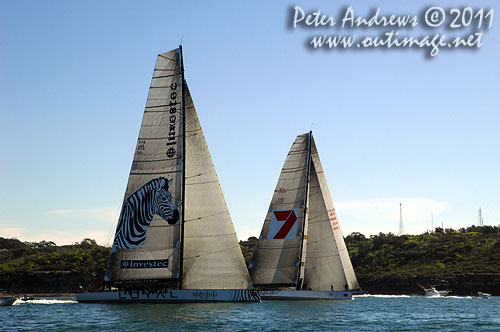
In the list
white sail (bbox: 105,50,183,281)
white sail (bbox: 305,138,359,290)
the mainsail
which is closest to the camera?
the mainsail

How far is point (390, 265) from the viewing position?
129m

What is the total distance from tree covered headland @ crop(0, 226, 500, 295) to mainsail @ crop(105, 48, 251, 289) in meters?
67.2

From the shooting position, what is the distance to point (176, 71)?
167 ft

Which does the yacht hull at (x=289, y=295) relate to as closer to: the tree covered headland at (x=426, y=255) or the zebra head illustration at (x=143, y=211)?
the zebra head illustration at (x=143, y=211)

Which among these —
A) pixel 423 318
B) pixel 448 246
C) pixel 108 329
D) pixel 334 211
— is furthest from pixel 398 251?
pixel 108 329

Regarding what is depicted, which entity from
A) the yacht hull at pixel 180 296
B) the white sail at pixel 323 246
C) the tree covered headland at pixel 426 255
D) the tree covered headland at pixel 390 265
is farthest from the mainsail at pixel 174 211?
the tree covered headland at pixel 426 255

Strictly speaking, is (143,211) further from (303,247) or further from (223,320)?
(303,247)

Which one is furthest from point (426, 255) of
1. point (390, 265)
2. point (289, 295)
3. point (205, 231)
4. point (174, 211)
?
point (174, 211)

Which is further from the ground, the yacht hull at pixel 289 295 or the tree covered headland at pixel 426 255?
the tree covered headland at pixel 426 255

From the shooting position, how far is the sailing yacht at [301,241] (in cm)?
6544

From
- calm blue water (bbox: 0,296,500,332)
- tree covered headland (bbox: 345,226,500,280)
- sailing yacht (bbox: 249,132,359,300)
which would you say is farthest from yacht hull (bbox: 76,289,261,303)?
tree covered headland (bbox: 345,226,500,280)

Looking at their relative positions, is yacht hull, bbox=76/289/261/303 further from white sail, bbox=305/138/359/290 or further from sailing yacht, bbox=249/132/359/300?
white sail, bbox=305/138/359/290

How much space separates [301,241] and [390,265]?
68.3m

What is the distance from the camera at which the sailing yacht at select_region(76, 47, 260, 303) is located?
156 ft
